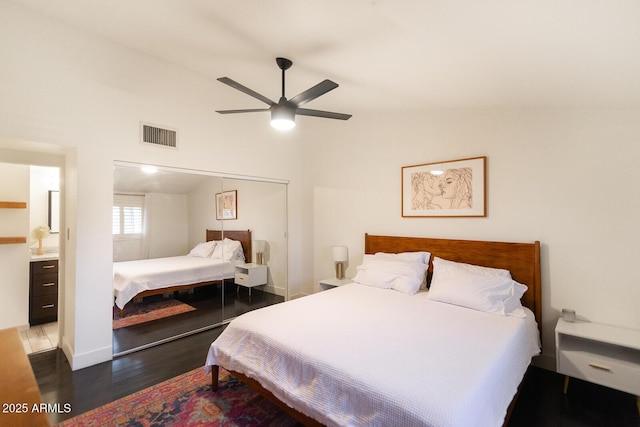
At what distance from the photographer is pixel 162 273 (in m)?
3.43

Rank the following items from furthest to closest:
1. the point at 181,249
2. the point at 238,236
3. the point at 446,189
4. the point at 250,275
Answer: the point at 250,275, the point at 238,236, the point at 181,249, the point at 446,189

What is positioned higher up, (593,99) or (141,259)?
(593,99)

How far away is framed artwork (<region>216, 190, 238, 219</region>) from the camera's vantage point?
12.4 ft

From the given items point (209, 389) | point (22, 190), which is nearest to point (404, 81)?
point (209, 389)

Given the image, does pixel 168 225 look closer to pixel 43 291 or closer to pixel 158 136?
pixel 158 136

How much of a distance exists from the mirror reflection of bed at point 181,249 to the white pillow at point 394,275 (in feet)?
5.61

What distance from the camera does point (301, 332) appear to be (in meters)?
2.03

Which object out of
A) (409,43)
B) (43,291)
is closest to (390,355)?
(409,43)

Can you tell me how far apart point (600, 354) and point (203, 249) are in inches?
157

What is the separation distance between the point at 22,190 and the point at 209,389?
3327mm

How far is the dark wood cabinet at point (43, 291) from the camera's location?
3570 millimetres

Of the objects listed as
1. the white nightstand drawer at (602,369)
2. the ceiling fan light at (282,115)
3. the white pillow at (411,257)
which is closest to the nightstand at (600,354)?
the white nightstand drawer at (602,369)

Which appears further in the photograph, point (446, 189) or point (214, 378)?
point (446, 189)

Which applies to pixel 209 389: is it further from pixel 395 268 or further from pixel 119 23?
pixel 119 23
